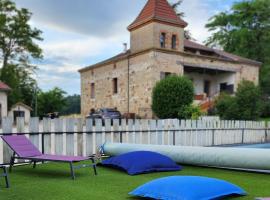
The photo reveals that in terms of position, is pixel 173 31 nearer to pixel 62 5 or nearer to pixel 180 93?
pixel 180 93

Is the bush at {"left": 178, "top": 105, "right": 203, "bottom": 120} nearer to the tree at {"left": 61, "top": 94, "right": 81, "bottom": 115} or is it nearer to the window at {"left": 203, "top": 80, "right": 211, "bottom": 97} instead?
the window at {"left": 203, "top": 80, "right": 211, "bottom": 97}

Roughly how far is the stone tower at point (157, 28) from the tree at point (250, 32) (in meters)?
15.7

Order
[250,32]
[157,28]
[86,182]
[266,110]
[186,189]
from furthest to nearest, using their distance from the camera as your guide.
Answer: [250,32]
[266,110]
[157,28]
[86,182]
[186,189]

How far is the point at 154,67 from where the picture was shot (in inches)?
1119

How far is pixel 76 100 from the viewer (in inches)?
3804

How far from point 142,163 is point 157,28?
23215mm

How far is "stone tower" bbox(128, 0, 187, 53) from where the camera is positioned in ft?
94.1

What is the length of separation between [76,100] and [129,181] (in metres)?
92.3

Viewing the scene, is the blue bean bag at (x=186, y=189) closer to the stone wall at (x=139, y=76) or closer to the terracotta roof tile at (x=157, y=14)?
the stone wall at (x=139, y=76)

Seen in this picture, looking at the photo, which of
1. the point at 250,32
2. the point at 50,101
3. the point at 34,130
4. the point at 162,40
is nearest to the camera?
the point at 34,130

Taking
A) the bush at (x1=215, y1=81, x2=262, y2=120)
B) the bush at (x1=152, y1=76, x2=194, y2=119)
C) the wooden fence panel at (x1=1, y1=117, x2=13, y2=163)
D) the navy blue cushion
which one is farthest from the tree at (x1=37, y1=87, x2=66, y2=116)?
the navy blue cushion

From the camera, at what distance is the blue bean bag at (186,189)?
4156 millimetres

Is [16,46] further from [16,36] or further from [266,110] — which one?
[266,110]

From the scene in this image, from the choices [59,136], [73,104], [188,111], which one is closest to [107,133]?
[59,136]
